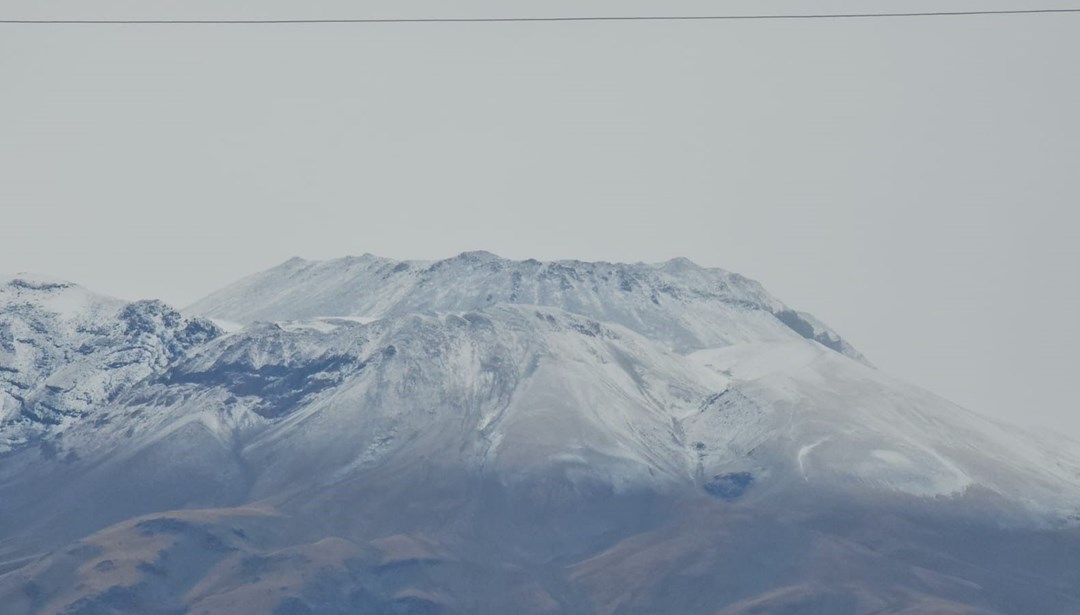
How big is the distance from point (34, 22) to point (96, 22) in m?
2.85

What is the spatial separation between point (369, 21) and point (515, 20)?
647 centimetres

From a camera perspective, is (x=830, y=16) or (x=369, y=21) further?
(x=830, y=16)

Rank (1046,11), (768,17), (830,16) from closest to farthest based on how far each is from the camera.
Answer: (1046,11) → (768,17) → (830,16)

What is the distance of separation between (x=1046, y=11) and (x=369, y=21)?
28.0 meters

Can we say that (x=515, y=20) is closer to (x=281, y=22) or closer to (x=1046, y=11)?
(x=281, y=22)

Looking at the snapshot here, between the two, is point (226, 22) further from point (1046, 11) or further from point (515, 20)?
point (1046, 11)

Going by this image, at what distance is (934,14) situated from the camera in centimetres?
8300

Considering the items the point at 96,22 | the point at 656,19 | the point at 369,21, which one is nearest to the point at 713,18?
the point at 656,19

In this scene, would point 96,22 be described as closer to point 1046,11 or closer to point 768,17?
point 768,17

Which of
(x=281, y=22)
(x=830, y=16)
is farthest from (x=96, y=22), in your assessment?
(x=830, y=16)

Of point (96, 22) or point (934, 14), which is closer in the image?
point (96, 22)

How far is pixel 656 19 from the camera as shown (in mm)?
80500

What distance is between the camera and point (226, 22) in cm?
7725

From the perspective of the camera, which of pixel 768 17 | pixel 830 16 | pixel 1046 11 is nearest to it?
pixel 1046 11
